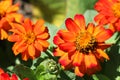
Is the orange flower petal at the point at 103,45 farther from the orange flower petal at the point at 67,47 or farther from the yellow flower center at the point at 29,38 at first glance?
the yellow flower center at the point at 29,38

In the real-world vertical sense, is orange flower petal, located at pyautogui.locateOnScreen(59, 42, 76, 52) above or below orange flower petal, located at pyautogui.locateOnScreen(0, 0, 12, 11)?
below

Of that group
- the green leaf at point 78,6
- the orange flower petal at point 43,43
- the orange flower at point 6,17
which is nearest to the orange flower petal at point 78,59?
the orange flower petal at point 43,43

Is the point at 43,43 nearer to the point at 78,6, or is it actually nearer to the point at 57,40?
the point at 57,40

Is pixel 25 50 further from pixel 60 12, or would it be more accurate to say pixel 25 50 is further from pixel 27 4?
pixel 27 4

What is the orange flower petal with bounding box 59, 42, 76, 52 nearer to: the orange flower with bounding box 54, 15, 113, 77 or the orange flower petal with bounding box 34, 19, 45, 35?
the orange flower with bounding box 54, 15, 113, 77

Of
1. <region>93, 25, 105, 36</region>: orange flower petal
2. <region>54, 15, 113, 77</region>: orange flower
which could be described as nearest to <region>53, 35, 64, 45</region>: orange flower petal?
<region>54, 15, 113, 77</region>: orange flower

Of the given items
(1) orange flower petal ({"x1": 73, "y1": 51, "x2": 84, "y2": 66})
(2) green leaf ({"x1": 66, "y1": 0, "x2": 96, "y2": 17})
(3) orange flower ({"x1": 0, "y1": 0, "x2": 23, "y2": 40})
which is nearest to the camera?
(1) orange flower petal ({"x1": 73, "y1": 51, "x2": 84, "y2": 66})

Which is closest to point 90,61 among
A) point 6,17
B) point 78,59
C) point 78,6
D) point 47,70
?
point 78,59
